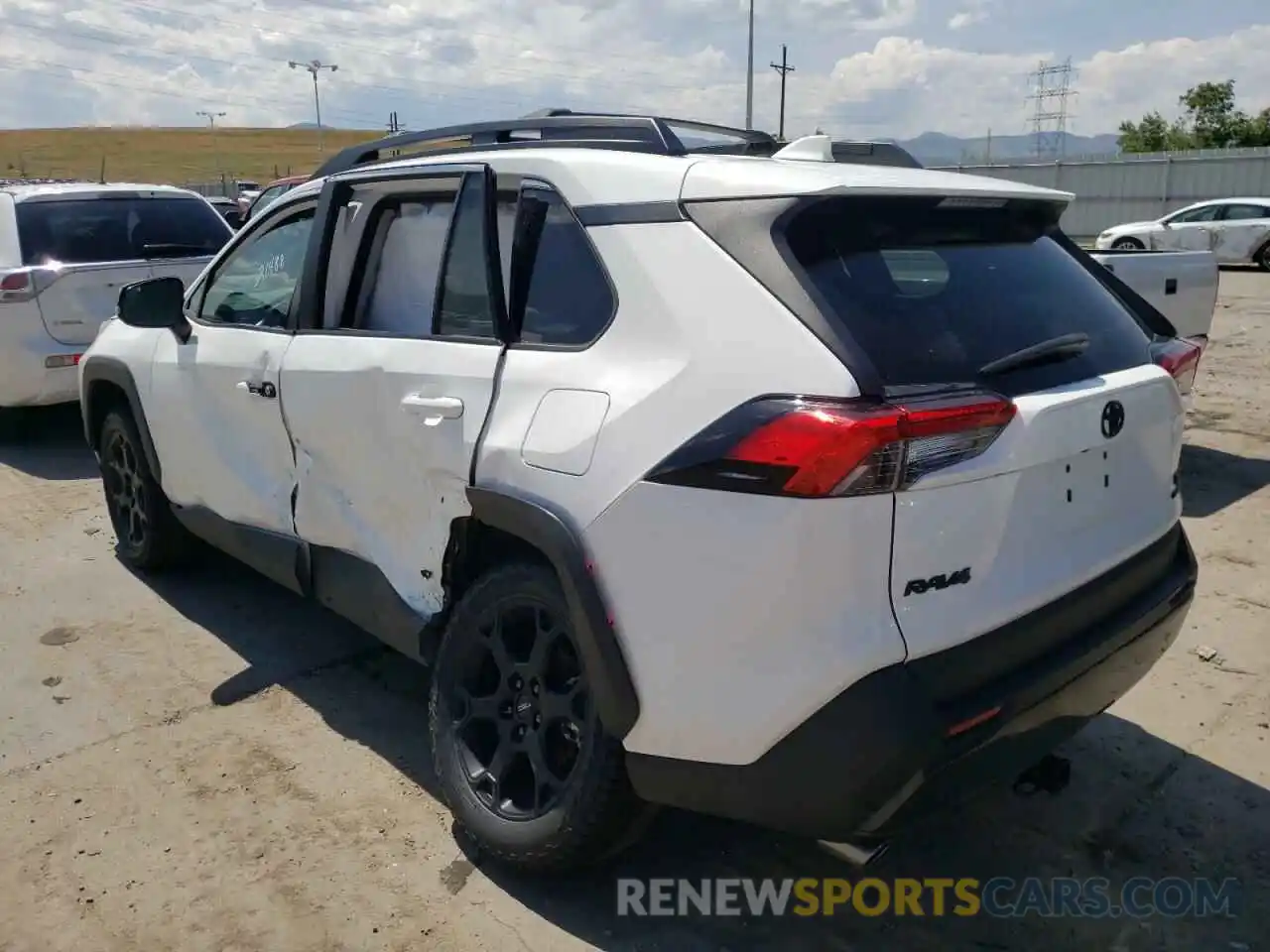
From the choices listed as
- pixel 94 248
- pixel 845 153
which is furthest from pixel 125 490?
pixel 845 153

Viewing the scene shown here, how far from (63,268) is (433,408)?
555 cm

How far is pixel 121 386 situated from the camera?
15.4 ft

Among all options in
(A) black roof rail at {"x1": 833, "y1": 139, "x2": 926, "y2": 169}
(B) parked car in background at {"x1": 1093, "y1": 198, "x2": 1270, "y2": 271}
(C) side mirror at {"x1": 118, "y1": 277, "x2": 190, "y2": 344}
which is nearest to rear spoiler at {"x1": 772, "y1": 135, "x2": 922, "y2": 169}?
(A) black roof rail at {"x1": 833, "y1": 139, "x2": 926, "y2": 169}

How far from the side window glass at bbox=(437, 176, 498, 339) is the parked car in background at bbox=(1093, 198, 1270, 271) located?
796 inches

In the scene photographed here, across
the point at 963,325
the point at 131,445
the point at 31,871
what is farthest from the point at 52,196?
the point at 963,325

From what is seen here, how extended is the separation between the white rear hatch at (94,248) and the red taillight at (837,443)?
636cm

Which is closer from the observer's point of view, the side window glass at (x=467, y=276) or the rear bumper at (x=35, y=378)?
the side window glass at (x=467, y=276)

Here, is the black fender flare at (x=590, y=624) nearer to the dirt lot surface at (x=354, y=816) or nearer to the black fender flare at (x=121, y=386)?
the dirt lot surface at (x=354, y=816)

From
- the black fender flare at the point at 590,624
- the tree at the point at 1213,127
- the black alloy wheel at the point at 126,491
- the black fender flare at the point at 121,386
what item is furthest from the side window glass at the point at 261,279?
the tree at the point at 1213,127

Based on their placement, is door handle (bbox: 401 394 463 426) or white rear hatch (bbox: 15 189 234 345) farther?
white rear hatch (bbox: 15 189 234 345)

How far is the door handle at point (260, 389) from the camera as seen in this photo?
3.62 metres

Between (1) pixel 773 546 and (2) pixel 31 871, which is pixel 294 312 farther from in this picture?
(1) pixel 773 546

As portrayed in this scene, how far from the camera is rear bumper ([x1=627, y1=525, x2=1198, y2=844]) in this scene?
2.08 metres

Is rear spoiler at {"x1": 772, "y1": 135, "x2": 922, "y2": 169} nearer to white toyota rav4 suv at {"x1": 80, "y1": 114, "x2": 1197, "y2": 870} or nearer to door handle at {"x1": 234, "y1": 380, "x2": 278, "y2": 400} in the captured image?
white toyota rav4 suv at {"x1": 80, "y1": 114, "x2": 1197, "y2": 870}
